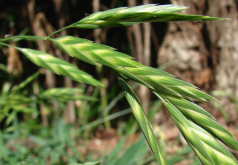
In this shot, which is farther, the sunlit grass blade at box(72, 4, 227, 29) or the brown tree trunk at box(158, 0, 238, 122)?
the brown tree trunk at box(158, 0, 238, 122)

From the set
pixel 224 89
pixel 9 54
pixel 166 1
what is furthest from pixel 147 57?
pixel 9 54

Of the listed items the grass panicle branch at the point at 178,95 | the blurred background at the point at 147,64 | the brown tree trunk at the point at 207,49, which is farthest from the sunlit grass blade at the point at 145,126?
the brown tree trunk at the point at 207,49

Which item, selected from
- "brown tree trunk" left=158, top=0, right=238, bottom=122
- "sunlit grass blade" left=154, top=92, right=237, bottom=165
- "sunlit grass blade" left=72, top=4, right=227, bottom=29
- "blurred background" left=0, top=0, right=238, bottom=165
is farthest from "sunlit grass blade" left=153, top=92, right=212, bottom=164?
"brown tree trunk" left=158, top=0, right=238, bottom=122

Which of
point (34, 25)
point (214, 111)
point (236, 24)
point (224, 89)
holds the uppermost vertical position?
point (34, 25)

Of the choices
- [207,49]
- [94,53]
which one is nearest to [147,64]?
[207,49]

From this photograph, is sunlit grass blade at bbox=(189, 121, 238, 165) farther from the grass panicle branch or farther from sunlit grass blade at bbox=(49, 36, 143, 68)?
sunlit grass blade at bbox=(49, 36, 143, 68)

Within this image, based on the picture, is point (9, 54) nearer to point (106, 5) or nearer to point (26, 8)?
point (26, 8)
